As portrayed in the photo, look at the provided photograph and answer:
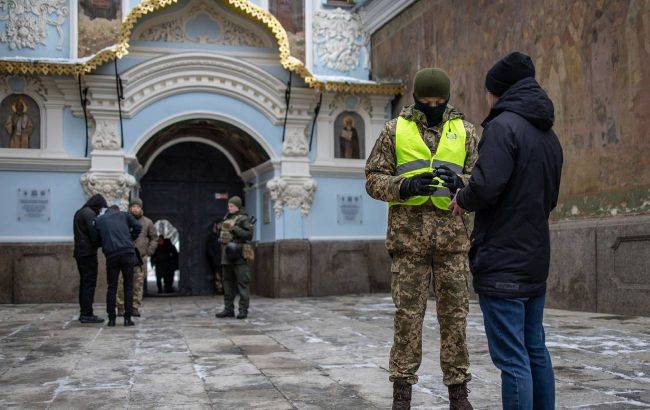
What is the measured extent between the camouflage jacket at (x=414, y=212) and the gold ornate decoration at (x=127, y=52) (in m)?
10.3

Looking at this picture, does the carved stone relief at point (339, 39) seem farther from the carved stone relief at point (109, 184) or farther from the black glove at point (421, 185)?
the black glove at point (421, 185)

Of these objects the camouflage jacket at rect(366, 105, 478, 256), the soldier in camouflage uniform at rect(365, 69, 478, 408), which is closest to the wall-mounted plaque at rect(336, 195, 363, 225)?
the camouflage jacket at rect(366, 105, 478, 256)

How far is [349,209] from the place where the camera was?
1594 cm

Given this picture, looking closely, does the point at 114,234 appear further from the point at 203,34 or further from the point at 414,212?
the point at 203,34

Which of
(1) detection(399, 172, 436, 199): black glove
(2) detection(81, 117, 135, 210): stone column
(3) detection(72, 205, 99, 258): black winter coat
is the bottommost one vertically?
(3) detection(72, 205, 99, 258): black winter coat

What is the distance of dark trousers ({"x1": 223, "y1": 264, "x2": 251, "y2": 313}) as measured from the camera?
1063 cm

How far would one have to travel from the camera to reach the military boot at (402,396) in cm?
421

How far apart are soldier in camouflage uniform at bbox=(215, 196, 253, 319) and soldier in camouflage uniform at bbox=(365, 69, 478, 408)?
20.6 feet

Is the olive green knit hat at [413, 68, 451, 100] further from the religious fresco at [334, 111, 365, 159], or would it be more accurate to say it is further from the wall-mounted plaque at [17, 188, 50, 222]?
the religious fresco at [334, 111, 365, 159]

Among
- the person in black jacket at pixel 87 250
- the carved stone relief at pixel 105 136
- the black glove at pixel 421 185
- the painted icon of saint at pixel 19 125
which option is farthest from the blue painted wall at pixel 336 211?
the black glove at pixel 421 185

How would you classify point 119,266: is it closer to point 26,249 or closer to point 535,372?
point 26,249

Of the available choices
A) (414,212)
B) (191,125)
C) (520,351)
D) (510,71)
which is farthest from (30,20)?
(520,351)

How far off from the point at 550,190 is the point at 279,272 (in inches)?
464

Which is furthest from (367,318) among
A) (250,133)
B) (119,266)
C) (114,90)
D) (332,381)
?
(114,90)
